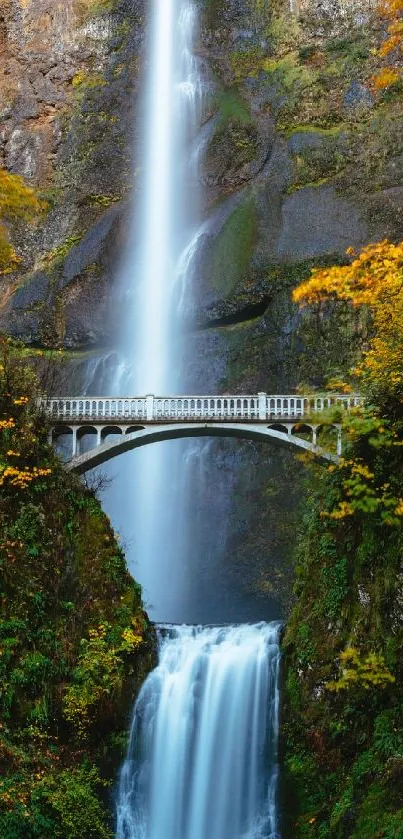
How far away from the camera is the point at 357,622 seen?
14766 mm

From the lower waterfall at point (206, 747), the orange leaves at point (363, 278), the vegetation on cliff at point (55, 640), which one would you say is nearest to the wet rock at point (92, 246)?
the vegetation on cliff at point (55, 640)

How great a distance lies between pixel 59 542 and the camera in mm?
18547

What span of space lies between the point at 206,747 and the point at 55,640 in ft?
12.7

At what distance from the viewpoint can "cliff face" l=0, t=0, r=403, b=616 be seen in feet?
98.6

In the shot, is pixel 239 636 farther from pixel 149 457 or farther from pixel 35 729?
pixel 149 457

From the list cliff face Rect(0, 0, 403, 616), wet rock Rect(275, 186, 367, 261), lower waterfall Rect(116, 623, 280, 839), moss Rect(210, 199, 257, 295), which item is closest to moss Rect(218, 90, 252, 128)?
cliff face Rect(0, 0, 403, 616)

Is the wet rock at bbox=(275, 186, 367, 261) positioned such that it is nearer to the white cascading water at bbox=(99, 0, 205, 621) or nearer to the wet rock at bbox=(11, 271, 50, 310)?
the white cascading water at bbox=(99, 0, 205, 621)

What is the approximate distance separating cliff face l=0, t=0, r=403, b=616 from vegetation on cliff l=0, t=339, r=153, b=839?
9.89m

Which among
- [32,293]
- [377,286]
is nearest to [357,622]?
[377,286]

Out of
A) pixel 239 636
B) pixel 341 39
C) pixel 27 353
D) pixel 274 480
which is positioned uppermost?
pixel 341 39

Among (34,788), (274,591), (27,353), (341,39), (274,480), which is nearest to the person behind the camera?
(34,788)

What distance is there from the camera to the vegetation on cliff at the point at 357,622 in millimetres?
11045

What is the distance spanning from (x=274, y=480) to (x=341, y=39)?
80.1 feet

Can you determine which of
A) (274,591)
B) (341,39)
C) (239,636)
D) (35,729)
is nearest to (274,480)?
(274,591)
